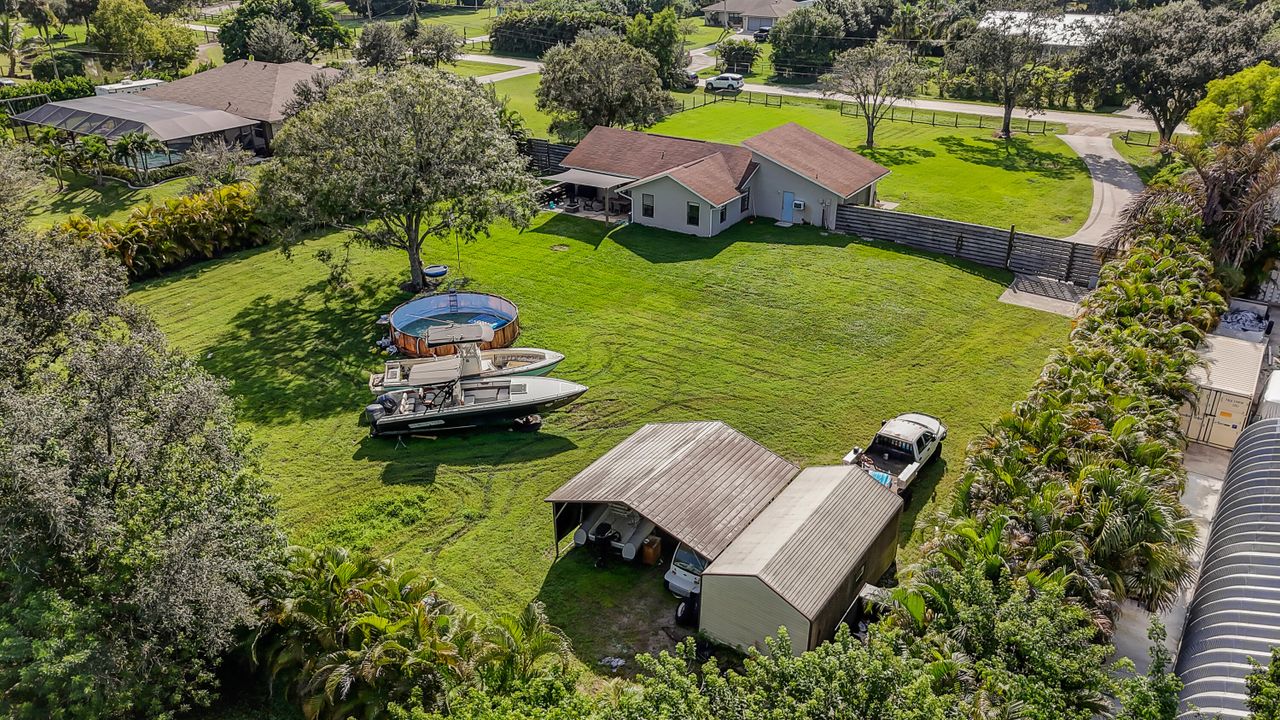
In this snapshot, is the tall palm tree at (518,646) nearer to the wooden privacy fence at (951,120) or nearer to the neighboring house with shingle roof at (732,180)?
the neighboring house with shingle roof at (732,180)

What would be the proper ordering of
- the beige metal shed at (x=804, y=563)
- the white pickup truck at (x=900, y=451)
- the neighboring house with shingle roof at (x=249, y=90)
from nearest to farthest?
the beige metal shed at (x=804, y=563)
the white pickup truck at (x=900, y=451)
the neighboring house with shingle roof at (x=249, y=90)

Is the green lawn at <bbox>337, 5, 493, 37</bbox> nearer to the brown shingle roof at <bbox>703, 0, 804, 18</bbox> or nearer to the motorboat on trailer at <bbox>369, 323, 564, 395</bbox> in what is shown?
the brown shingle roof at <bbox>703, 0, 804, 18</bbox>

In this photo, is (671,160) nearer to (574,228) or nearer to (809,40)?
(574,228)

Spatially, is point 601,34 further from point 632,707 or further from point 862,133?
point 632,707

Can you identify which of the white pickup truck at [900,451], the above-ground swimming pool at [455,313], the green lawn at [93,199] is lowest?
the white pickup truck at [900,451]

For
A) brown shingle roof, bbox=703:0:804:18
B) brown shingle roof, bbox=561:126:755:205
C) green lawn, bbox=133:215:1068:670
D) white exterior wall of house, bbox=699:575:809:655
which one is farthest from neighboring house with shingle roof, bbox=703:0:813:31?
white exterior wall of house, bbox=699:575:809:655

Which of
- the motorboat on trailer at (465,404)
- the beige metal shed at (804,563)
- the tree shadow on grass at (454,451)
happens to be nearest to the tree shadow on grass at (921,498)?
the beige metal shed at (804,563)

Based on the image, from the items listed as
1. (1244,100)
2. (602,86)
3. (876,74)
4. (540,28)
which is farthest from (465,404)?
(540,28)
